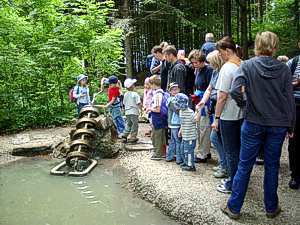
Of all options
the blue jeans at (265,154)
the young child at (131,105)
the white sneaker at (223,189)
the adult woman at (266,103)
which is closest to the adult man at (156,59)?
the young child at (131,105)

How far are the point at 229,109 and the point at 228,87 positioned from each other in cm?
24

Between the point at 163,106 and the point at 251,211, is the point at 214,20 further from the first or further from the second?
the point at 251,211

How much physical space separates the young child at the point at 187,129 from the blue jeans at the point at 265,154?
1698 mm

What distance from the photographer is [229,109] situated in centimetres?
451

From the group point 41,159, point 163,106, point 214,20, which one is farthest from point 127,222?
point 214,20

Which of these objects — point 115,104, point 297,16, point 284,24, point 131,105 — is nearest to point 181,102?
point 131,105

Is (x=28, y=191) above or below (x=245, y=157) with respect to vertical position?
below

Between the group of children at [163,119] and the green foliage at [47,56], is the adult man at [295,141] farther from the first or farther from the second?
the green foliage at [47,56]

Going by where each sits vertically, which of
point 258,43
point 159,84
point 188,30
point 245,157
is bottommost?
point 245,157

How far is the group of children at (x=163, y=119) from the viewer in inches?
229

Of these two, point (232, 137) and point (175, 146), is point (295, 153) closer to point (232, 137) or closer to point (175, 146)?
point (232, 137)

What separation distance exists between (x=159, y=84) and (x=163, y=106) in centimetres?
37

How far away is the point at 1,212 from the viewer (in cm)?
514

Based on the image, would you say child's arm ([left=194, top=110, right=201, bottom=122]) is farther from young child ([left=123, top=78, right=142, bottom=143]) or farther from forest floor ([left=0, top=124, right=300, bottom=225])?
young child ([left=123, top=78, right=142, bottom=143])
